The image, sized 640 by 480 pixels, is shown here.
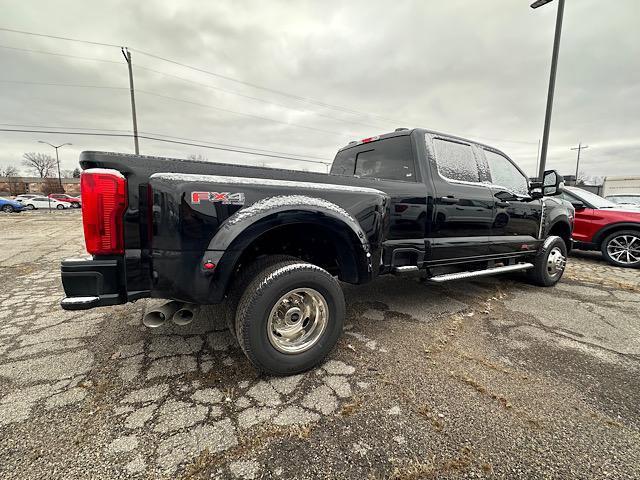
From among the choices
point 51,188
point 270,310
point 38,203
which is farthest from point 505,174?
point 51,188

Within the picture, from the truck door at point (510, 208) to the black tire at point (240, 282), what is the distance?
2.82m

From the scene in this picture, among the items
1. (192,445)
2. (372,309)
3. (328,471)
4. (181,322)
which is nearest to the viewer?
(328,471)

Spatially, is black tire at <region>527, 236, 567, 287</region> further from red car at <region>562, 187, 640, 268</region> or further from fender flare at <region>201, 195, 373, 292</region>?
fender flare at <region>201, 195, 373, 292</region>

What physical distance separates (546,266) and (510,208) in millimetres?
1360

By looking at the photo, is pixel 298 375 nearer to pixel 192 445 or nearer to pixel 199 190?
pixel 192 445

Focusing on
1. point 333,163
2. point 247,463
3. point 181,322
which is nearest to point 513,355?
point 247,463

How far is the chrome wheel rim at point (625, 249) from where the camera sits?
6.02 m

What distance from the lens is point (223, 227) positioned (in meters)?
1.86

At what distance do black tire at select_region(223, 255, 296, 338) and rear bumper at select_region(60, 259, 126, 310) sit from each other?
675mm

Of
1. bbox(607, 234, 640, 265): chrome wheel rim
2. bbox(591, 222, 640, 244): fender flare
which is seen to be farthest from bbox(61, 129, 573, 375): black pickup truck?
bbox(607, 234, 640, 265): chrome wheel rim

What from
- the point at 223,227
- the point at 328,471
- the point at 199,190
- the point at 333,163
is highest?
the point at 333,163

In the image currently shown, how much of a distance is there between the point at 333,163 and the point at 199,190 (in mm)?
2933

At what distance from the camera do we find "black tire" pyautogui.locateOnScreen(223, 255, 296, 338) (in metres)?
2.10

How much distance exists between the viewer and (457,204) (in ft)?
10.6
